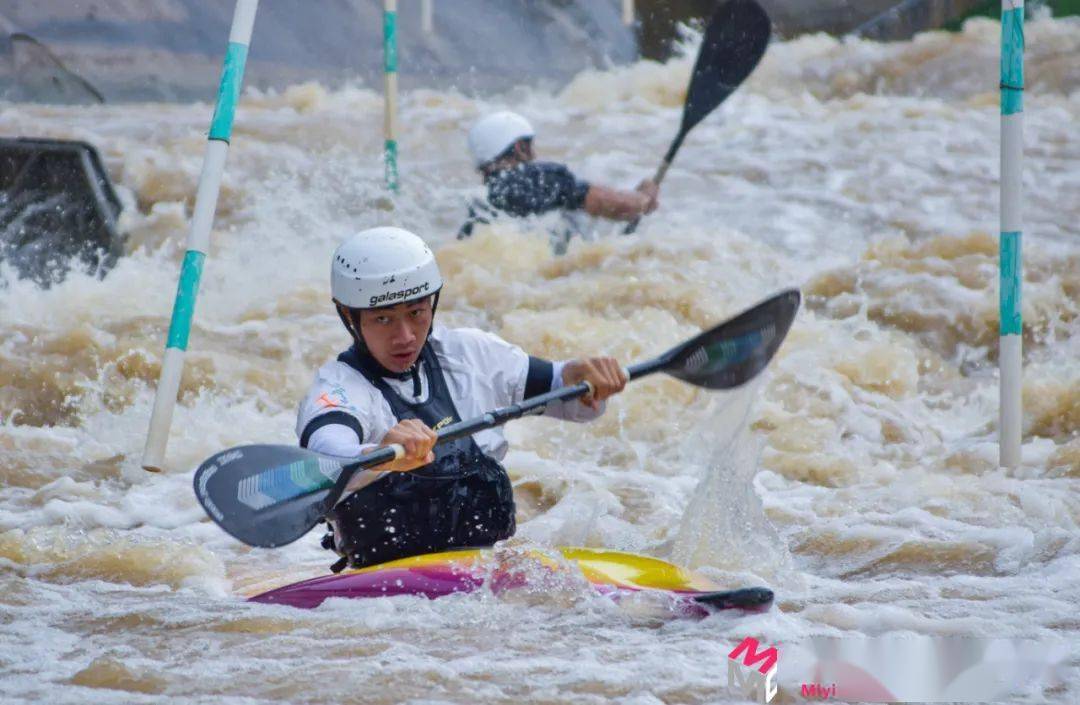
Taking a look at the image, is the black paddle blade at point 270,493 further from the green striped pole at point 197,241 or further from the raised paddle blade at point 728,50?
the raised paddle blade at point 728,50

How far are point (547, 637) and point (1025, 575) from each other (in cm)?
160

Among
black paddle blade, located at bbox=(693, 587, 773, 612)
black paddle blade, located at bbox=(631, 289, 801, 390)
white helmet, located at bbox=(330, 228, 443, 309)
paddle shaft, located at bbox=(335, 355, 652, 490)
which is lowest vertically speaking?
black paddle blade, located at bbox=(693, 587, 773, 612)

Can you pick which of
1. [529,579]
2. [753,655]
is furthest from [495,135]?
[753,655]

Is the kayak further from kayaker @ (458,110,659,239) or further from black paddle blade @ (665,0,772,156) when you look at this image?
black paddle blade @ (665,0,772,156)

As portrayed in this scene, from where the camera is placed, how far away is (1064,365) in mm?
7449

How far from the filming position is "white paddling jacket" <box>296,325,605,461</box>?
336cm

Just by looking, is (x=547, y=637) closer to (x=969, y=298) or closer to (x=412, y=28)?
(x=969, y=298)

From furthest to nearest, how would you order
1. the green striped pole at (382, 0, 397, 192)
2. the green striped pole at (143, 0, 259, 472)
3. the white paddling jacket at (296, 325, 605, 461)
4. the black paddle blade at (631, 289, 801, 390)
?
1. the green striped pole at (382, 0, 397, 192)
2. the green striped pole at (143, 0, 259, 472)
3. the black paddle blade at (631, 289, 801, 390)
4. the white paddling jacket at (296, 325, 605, 461)

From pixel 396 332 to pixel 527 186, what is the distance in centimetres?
407

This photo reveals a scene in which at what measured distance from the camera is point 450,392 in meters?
3.59

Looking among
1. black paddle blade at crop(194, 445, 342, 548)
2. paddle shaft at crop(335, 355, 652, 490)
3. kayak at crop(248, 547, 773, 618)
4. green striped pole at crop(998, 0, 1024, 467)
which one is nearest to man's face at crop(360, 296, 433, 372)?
paddle shaft at crop(335, 355, 652, 490)

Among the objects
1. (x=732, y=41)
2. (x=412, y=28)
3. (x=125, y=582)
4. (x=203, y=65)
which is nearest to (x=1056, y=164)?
(x=732, y=41)

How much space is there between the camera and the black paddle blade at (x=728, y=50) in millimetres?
7242

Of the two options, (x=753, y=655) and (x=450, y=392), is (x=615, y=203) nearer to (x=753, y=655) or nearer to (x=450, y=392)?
(x=450, y=392)
